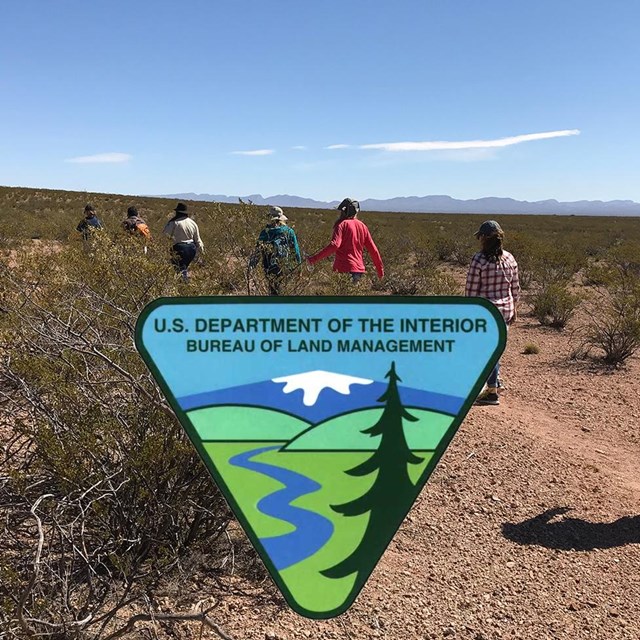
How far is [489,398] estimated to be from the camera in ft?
20.3

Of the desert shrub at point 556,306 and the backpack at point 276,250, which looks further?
the desert shrub at point 556,306

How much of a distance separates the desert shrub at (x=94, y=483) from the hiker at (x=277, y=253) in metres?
2.31

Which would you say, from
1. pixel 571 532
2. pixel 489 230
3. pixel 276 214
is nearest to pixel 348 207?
pixel 276 214

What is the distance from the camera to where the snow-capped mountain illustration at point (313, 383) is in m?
1.38

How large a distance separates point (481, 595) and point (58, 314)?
2796 mm

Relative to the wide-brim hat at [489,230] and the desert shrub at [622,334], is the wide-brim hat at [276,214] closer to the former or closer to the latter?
the wide-brim hat at [489,230]

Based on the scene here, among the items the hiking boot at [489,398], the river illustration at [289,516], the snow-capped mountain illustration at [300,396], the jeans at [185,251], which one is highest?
the jeans at [185,251]

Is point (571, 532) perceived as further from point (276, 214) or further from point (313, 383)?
point (276, 214)

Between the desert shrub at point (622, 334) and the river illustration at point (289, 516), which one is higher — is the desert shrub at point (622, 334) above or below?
below

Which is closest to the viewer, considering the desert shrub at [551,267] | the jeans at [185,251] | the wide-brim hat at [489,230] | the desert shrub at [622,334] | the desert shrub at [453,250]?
the wide-brim hat at [489,230]

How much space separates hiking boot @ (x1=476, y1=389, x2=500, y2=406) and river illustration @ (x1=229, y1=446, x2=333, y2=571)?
16.4ft

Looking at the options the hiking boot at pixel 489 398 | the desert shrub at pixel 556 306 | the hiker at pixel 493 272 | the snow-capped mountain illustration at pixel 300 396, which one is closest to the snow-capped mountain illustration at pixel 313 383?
the snow-capped mountain illustration at pixel 300 396

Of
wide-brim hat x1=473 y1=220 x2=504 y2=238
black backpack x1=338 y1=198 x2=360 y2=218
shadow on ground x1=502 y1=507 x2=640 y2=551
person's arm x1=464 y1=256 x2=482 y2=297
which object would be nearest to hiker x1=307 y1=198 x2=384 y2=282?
black backpack x1=338 y1=198 x2=360 y2=218

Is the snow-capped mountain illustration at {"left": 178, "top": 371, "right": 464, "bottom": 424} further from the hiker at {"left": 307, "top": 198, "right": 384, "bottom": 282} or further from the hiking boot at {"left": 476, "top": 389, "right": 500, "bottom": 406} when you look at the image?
the hiking boot at {"left": 476, "top": 389, "right": 500, "bottom": 406}
